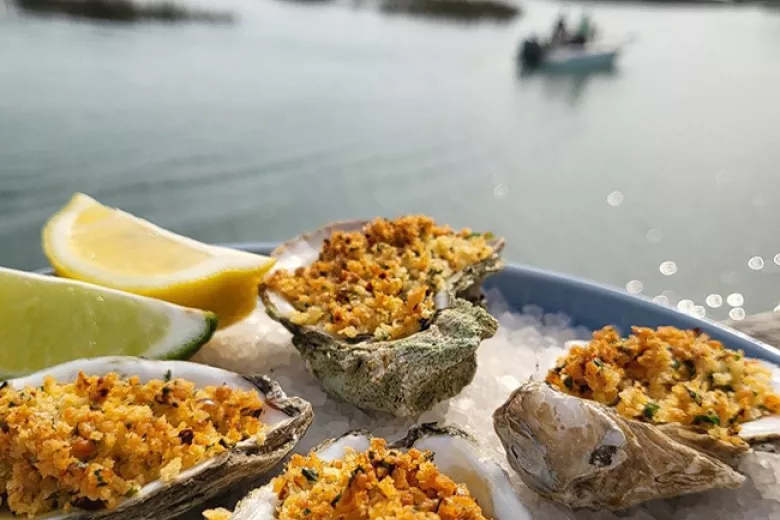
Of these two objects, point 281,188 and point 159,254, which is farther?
point 281,188

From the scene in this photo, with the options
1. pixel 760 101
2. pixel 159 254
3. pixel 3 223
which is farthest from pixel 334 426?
pixel 760 101


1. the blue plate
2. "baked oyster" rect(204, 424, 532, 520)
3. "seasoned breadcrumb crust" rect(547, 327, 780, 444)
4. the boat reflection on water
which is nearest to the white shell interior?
"baked oyster" rect(204, 424, 532, 520)

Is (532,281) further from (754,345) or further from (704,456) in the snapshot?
(704,456)

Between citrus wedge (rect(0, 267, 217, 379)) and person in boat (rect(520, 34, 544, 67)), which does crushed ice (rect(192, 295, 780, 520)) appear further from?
person in boat (rect(520, 34, 544, 67))

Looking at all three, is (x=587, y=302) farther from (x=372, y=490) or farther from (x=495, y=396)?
(x=372, y=490)

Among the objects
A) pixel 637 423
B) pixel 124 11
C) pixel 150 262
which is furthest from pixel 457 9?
pixel 637 423

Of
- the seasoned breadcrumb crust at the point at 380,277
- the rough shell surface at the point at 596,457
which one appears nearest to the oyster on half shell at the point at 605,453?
the rough shell surface at the point at 596,457
